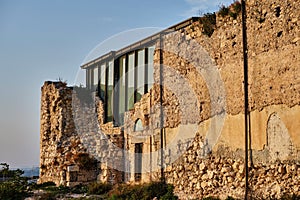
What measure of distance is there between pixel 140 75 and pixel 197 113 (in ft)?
15.0

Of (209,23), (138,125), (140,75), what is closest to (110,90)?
(140,75)

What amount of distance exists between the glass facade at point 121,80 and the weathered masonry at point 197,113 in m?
0.04

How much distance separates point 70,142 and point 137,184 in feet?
21.0

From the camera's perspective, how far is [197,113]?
15.1 m

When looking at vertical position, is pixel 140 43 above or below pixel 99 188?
above

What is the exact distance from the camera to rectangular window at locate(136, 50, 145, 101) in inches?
742

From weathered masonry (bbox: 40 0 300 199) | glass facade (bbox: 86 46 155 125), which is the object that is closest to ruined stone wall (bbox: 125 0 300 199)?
weathered masonry (bbox: 40 0 300 199)

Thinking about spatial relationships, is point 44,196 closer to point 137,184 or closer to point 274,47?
point 137,184

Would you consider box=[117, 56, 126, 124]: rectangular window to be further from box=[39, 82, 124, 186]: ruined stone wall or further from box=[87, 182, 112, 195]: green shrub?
box=[87, 182, 112, 195]: green shrub

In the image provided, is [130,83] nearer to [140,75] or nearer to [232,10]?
[140,75]

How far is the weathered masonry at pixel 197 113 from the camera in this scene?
40.2 feet

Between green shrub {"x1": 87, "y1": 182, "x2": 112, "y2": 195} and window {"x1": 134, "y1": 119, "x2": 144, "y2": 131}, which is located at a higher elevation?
window {"x1": 134, "y1": 119, "x2": 144, "y2": 131}

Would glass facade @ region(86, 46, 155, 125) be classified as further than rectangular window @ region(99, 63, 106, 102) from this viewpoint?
No

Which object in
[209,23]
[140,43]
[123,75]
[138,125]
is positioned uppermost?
[140,43]
